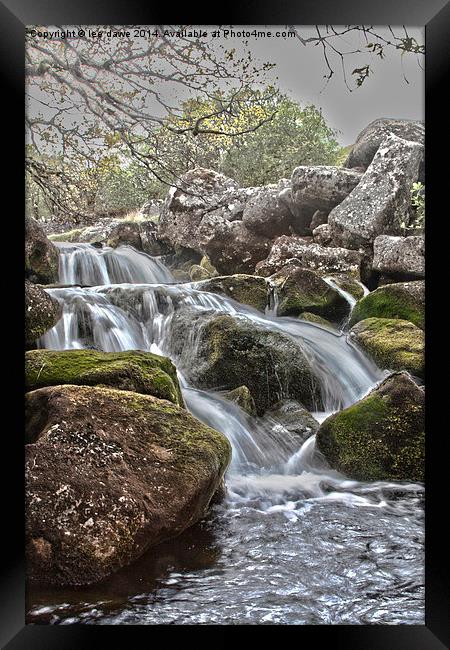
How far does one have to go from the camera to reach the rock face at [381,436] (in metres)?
3.79

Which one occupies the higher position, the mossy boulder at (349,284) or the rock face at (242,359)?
the mossy boulder at (349,284)

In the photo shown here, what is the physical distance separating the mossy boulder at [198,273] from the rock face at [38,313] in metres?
1.53

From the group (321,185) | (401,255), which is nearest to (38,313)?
(321,185)

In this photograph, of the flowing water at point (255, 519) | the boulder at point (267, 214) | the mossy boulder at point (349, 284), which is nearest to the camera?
the flowing water at point (255, 519)

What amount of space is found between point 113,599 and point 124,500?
0.45 meters

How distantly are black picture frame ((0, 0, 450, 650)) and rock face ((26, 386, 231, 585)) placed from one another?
0.14 m

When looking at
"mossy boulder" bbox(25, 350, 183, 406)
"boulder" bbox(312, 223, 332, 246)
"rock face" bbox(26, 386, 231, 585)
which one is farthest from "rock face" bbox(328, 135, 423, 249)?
"rock face" bbox(26, 386, 231, 585)

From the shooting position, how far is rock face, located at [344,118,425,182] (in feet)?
12.0

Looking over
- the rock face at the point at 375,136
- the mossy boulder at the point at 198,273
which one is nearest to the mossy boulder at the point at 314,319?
the mossy boulder at the point at 198,273

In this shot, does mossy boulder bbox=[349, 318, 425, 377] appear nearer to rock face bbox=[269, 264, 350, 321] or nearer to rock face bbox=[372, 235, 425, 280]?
rock face bbox=[269, 264, 350, 321]

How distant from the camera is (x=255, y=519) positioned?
341cm

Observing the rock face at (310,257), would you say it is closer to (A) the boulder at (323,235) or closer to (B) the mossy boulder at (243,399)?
(A) the boulder at (323,235)

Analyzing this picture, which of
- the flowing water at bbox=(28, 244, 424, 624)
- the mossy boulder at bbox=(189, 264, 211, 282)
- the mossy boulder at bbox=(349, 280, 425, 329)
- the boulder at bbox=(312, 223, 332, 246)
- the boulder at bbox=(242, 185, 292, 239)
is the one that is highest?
the boulder at bbox=(242, 185, 292, 239)
